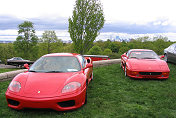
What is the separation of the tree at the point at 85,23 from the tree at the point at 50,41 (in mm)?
31662

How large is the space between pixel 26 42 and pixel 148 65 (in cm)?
4221

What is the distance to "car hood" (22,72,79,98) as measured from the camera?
3.29 metres

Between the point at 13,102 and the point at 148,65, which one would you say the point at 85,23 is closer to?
the point at 148,65

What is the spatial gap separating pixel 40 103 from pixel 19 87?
2.49 ft

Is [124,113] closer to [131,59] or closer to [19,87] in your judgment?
[19,87]

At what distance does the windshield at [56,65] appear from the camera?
4.29 m

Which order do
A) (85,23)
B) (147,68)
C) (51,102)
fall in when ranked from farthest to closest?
1. (85,23)
2. (147,68)
3. (51,102)

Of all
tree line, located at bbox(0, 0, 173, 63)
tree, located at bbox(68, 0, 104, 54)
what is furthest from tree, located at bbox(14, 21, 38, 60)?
tree, located at bbox(68, 0, 104, 54)

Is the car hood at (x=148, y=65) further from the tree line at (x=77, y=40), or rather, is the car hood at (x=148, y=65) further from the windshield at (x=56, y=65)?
the tree line at (x=77, y=40)

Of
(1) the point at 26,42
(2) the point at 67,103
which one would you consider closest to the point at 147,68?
(2) the point at 67,103

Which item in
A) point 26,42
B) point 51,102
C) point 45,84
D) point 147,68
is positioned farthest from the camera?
point 26,42

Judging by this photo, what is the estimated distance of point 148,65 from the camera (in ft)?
21.1

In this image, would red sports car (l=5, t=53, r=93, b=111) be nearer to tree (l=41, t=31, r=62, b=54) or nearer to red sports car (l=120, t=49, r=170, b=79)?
red sports car (l=120, t=49, r=170, b=79)

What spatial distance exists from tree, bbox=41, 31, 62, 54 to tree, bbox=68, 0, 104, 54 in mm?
31662
